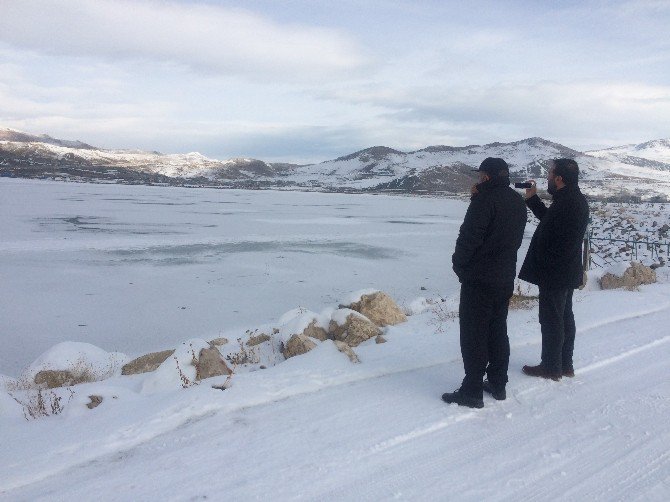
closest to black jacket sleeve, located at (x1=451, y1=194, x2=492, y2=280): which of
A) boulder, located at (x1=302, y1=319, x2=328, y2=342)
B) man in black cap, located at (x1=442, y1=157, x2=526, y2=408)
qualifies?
man in black cap, located at (x1=442, y1=157, x2=526, y2=408)

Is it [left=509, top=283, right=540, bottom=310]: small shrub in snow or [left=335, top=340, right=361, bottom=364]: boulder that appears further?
[left=509, top=283, right=540, bottom=310]: small shrub in snow

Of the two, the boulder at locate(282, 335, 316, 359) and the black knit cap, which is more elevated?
the black knit cap

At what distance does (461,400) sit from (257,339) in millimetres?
3715

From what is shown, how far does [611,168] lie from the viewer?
12338cm

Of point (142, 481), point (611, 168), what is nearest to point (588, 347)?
point (142, 481)

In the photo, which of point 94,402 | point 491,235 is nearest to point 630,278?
point 491,235

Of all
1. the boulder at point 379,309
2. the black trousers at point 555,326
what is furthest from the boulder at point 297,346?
the black trousers at point 555,326

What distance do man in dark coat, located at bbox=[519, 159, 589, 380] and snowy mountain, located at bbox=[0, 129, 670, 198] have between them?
8252cm

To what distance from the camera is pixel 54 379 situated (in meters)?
5.59

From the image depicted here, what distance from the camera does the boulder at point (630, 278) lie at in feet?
28.2

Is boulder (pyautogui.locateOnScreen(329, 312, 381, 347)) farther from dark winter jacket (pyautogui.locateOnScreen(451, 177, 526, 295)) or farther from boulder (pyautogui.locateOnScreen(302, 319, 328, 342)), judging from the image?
dark winter jacket (pyautogui.locateOnScreen(451, 177, 526, 295))

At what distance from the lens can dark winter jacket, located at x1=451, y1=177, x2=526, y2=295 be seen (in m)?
3.42

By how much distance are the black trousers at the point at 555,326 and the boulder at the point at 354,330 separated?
217 cm

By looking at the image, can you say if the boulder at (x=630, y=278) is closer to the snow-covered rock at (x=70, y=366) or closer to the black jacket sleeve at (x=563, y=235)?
the black jacket sleeve at (x=563, y=235)
